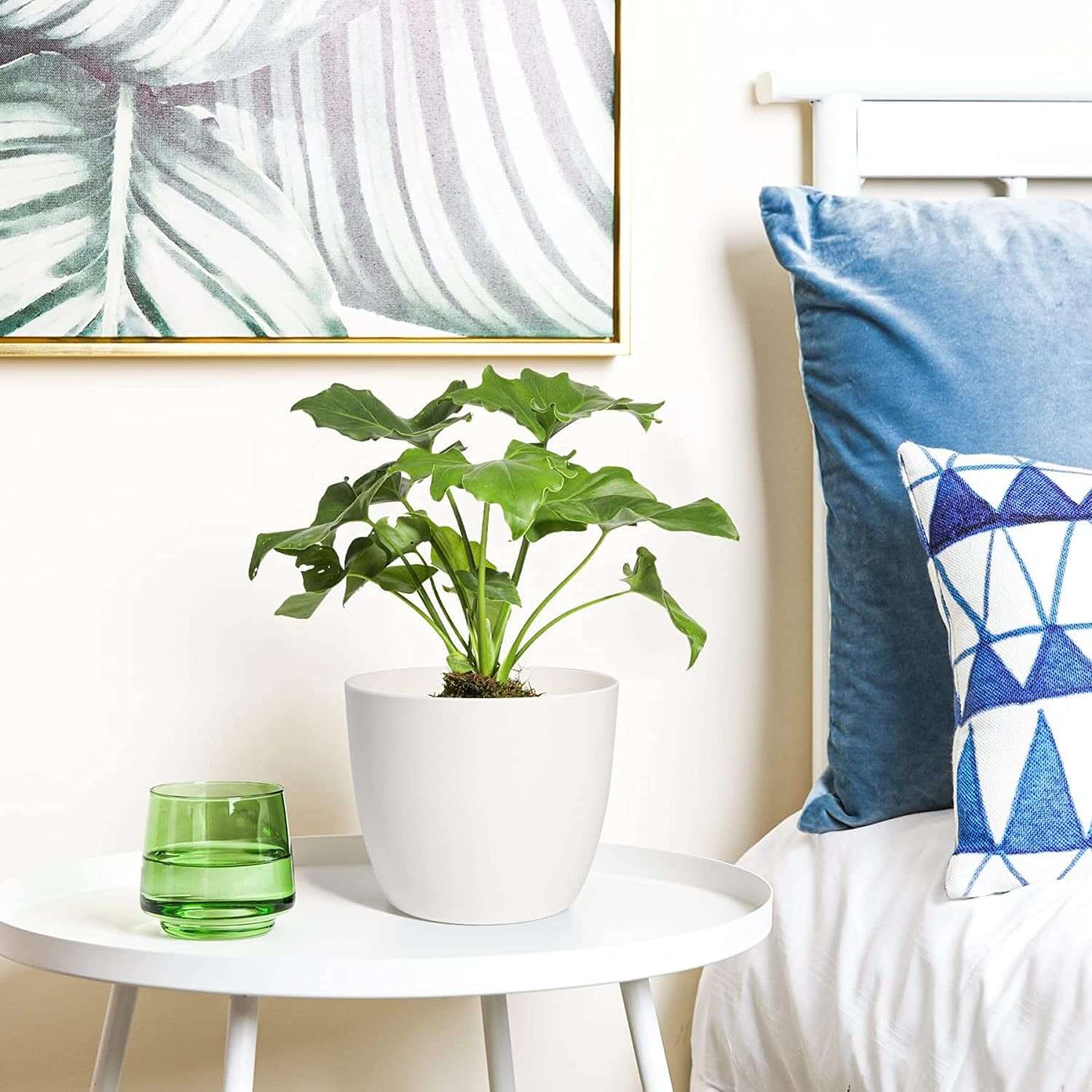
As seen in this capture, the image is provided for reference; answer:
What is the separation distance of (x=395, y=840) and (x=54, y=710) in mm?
462

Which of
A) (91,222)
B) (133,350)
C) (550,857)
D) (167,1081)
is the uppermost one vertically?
(91,222)

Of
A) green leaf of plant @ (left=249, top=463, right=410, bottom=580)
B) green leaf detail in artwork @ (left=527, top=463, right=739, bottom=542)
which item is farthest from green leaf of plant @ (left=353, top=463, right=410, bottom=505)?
green leaf detail in artwork @ (left=527, top=463, right=739, bottom=542)

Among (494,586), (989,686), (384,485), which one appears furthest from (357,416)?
(989,686)

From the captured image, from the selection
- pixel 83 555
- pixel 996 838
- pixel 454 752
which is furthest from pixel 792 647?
pixel 83 555

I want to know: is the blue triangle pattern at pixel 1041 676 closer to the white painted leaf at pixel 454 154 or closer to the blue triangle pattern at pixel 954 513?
the blue triangle pattern at pixel 954 513

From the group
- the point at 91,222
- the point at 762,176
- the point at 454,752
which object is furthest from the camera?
the point at 762,176

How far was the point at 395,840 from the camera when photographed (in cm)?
91

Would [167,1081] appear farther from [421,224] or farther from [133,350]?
[421,224]

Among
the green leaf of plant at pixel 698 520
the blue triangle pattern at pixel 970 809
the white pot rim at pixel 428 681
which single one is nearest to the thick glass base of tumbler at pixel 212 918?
the white pot rim at pixel 428 681

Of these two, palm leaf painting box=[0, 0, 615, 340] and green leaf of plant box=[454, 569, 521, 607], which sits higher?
palm leaf painting box=[0, 0, 615, 340]

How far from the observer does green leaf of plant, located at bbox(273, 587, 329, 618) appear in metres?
0.97

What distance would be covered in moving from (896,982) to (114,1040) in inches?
22.1

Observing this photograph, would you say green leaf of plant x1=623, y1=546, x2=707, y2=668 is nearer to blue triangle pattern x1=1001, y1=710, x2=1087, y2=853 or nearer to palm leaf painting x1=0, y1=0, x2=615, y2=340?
blue triangle pattern x1=1001, y1=710, x2=1087, y2=853

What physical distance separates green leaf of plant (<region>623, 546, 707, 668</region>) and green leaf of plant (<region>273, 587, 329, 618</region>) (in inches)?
9.1
